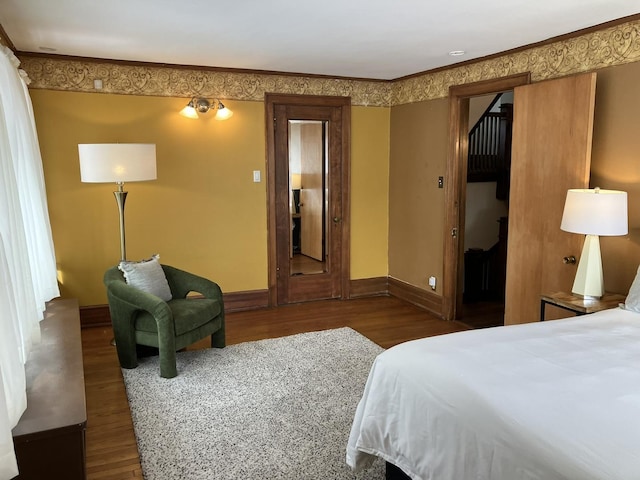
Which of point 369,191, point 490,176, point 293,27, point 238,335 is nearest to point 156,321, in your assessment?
point 238,335

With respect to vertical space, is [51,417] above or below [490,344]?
below

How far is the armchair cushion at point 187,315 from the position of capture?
363cm

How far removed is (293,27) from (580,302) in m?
2.58

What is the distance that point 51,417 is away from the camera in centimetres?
201

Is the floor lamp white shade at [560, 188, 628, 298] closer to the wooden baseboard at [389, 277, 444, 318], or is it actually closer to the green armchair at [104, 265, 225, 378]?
the wooden baseboard at [389, 277, 444, 318]

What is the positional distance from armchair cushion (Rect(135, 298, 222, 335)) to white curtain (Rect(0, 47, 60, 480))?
2.19 ft

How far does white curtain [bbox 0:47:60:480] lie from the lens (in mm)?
1896

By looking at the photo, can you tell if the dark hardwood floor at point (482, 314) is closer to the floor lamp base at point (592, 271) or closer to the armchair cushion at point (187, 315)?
the floor lamp base at point (592, 271)

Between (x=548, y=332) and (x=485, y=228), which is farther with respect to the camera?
(x=485, y=228)

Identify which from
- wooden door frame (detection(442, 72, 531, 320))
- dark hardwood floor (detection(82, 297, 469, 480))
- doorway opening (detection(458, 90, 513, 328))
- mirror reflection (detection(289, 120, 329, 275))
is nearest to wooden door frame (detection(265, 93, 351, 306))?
mirror reflection (detection(289, 120, 329, 275))

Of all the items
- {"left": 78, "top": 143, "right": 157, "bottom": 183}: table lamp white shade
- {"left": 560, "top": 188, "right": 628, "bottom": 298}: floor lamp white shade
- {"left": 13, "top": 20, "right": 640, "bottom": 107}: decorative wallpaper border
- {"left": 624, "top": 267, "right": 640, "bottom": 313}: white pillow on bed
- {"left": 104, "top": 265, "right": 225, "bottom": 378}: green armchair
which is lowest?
{"left": 104, "top": 265, "right": 225, "bottom": 378}: green armchair

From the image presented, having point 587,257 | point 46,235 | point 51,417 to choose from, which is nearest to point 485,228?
point 587,257

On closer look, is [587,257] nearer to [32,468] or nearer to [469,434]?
[469,434]

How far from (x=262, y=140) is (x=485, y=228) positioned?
2.92 metres
